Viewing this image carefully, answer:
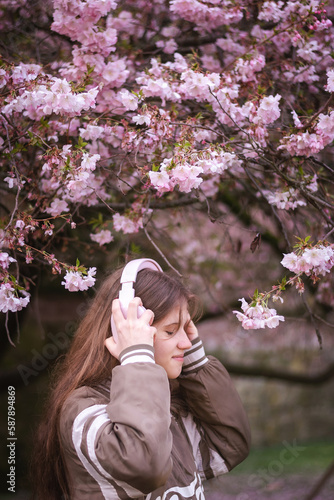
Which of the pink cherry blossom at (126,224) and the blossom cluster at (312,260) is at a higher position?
the blossom cluster at (312,260)

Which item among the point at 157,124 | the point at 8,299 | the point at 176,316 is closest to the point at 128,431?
the point at 176,316

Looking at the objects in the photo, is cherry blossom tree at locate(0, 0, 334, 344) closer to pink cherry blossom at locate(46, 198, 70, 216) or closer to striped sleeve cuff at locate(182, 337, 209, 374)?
pink cherry blossom at locate(46, 198, 70, 216)

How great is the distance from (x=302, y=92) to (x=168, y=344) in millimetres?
1547

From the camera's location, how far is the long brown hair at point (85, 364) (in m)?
1.49

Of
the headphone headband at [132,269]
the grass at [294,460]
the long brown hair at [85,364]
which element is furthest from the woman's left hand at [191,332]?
the grass at [294,460]

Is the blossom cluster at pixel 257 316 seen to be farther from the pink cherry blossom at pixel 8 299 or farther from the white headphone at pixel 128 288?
the pink cherry blossom at pixel 8 299

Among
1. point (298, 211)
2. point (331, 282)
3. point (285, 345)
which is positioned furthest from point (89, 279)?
point (285, 345)

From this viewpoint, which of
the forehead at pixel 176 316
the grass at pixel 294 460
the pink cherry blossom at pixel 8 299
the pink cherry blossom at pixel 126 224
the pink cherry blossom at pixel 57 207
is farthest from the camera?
the grass at pixel 294 460

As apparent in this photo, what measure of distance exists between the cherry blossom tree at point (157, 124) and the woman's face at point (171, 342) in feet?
0.58

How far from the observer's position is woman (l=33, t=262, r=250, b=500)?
1220 millimetres

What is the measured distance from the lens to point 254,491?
5996 mm

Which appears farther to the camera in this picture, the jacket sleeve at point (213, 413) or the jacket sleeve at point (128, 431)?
the jacket sleeve at point (213, 413)

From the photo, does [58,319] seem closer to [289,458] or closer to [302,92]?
[302,92]

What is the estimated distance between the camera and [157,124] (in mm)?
1890
